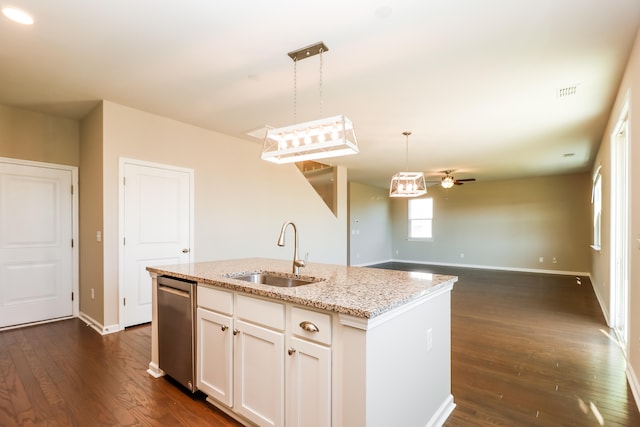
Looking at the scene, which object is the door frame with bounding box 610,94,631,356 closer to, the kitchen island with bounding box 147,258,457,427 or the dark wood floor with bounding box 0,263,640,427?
the dark wood floor with bounding box 0,263,640,427

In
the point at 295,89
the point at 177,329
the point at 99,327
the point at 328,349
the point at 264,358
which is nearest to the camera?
the point at 328,349

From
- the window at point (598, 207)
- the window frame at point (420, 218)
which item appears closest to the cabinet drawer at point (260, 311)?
the window at point (598, 207)

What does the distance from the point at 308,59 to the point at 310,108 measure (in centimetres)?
111

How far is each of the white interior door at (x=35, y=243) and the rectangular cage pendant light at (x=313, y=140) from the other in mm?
3348

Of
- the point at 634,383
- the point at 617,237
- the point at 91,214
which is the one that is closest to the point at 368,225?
the point at 617,237

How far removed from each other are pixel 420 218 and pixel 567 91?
7513 mm

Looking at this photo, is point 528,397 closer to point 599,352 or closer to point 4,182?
point 599,352

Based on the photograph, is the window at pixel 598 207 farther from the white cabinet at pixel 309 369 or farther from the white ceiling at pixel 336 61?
the white cabinet at pixel 309 369

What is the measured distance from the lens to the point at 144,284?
3.90 m

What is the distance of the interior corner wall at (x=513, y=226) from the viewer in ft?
27.0

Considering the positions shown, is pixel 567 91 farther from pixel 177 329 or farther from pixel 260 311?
pixel 177 329

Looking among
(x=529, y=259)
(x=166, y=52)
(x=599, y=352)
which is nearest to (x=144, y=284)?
(x=166, y=52)

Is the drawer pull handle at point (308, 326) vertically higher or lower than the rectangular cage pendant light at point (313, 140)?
lower

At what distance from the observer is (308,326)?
155 centimetres
